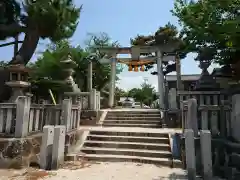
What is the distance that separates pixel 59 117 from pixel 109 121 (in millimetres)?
4094

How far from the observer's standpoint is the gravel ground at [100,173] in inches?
191

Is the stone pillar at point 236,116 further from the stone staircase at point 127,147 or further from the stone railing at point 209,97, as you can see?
the stone railing at point 209,97

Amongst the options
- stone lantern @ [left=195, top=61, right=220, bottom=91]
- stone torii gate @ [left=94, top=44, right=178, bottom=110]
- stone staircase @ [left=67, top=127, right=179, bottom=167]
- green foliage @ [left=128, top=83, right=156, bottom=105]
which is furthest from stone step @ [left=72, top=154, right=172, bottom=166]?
green foliage @ [left=128, top=83, right=156, bottom=105]

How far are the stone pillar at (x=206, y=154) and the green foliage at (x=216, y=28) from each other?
98.2 inches

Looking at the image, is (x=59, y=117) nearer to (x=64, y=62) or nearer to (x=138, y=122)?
(x=138, y=122)

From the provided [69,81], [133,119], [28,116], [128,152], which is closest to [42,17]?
[69,81]

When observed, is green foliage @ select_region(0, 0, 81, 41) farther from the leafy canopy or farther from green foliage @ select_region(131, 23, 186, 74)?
the leafy canopy

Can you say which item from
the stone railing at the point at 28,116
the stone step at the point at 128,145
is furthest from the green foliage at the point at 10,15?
the stone step at the point at 128,145

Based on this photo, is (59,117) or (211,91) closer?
(59,117)

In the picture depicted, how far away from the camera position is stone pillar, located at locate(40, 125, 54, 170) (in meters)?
5.44

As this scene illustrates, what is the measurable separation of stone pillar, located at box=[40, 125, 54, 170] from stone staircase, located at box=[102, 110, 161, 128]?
4935 millimetres

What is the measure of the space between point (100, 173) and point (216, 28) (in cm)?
466

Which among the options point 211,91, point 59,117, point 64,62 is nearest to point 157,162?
point 59,117

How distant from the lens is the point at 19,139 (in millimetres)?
5531
